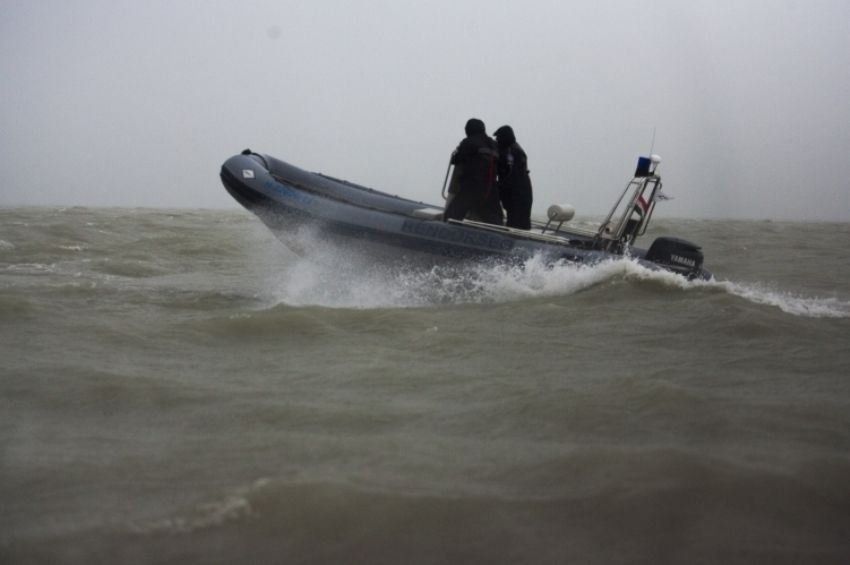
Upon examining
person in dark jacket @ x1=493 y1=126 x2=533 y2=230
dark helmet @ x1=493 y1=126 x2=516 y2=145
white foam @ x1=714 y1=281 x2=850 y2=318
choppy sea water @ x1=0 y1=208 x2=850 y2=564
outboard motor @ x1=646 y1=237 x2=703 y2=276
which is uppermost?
dark helmet @ x1=493 y1=126 x2=516 y2=145

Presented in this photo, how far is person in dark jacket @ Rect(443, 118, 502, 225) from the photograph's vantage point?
6.08 m

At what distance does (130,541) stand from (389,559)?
58 cm

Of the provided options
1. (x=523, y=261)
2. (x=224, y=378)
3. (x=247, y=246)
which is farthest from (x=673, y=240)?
(x=247, y=246)

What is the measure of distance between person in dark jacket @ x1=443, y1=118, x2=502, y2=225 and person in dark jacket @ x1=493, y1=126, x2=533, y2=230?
0.17m

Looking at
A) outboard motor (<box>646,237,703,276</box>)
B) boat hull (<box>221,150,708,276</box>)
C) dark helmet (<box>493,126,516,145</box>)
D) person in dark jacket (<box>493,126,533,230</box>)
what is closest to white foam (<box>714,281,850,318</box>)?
outboard motor (<box>646,237,703,276</box>)

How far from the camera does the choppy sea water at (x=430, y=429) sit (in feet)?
6.19

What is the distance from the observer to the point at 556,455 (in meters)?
2.37

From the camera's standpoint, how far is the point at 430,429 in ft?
8.62

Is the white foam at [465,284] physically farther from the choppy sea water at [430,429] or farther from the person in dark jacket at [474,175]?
the person in dark jacket at [474,175]

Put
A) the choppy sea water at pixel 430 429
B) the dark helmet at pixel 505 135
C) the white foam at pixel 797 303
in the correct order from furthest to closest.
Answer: the dark helmet at pixel 505 135
the white foam at pixel 797 303
the choppy sea water at pixel 430 429

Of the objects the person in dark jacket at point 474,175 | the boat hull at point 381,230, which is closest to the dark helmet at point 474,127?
the person in dark jacket at point 474,175

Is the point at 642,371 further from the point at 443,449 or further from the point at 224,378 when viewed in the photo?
the point at 224,378

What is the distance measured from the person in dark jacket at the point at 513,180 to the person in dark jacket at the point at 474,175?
167mm

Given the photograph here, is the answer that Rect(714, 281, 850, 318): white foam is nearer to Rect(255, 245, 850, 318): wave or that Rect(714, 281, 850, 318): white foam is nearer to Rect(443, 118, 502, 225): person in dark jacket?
Rect(255, 245, 850, 318): wave
